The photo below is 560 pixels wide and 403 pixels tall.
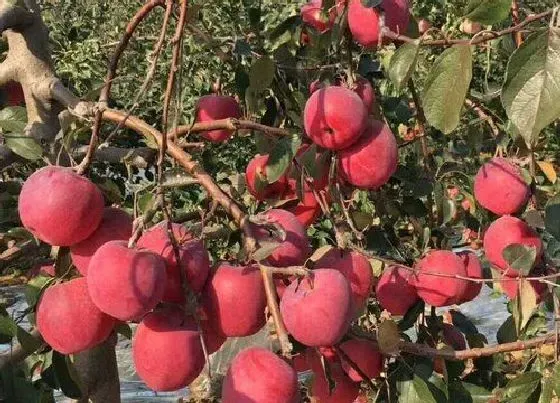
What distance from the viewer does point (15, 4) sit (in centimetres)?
109

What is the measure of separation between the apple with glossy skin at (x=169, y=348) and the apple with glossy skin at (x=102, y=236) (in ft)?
0.26

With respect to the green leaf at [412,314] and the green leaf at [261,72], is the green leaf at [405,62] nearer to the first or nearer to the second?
the green leaf at [261,72]

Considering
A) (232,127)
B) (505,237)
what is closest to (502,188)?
(505,237)

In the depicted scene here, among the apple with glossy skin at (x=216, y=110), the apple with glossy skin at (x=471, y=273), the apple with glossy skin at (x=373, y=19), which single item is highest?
the apple with glossy skin at (x=373, y=19)

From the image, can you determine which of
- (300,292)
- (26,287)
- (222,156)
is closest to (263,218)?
(300,292)

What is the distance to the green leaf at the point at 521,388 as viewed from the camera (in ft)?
2.94

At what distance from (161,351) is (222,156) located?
2.84 metres

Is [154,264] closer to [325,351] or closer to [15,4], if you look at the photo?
[325,351]

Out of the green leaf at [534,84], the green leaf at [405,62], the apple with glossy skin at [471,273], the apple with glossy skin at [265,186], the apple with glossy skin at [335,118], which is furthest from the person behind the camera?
the apple with glossy skin at [471,273]

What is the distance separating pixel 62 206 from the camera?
68 cm

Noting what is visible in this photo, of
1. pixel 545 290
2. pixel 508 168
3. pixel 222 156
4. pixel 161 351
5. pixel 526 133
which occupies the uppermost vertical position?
pixel 526 133

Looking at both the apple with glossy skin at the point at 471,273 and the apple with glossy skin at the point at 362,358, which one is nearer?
the apple with glossy skin at the point at 362,358

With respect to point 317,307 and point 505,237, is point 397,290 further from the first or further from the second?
point 317,307

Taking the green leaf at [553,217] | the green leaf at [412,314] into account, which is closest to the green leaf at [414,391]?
the green leaf at [412,314]
